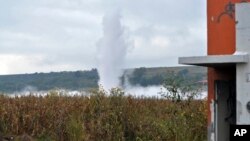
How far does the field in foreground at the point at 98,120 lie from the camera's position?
1261 cm

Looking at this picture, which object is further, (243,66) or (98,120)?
(98,120)

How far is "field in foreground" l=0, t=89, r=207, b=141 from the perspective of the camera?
1261cm

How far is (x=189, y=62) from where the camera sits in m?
3.36

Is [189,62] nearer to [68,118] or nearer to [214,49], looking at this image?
[214,49]

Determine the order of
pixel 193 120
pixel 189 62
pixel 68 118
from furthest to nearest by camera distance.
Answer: pixel 68 118
pixel 193 120
pixel 189 62

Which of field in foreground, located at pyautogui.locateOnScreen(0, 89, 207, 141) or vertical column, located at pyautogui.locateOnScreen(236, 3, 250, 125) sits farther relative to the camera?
field in foreground, located at pyautogui.locateOnScreen(0, 89, 207, 141)

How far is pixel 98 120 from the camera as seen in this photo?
1503cm

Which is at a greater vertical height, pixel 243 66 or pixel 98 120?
pixel 243 66

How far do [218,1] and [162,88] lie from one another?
1360 centimetres

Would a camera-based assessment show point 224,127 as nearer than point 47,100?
Yes

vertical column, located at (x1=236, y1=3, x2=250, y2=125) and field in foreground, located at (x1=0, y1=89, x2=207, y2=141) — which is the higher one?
vertical column, located at (x1=236, y1=3, x2=250, y2=125)

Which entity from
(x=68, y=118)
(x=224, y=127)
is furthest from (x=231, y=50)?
(x=68, y=118)

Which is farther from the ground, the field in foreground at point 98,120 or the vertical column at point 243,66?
the vertical column at point 243,66

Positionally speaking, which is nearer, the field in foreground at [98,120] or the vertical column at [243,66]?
the vertical column at [243,66]
